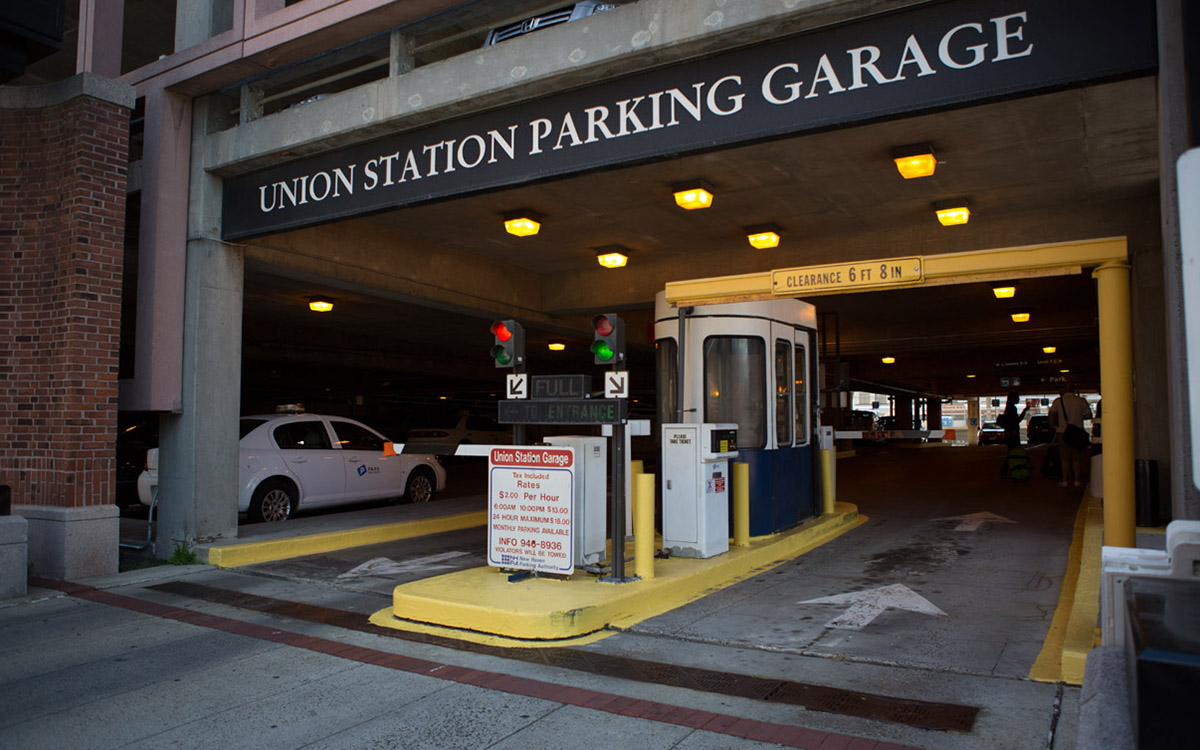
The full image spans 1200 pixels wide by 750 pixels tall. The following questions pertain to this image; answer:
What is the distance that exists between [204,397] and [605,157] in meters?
5.55

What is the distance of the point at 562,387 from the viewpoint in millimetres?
6973

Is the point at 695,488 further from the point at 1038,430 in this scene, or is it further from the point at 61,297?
the point at 1038,430

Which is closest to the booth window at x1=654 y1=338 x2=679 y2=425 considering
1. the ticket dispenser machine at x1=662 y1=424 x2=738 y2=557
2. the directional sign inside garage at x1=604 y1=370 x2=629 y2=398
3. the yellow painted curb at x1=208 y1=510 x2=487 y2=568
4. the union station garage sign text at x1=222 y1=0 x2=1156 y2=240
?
the ticket dispenser machine at x1=662 y1=424 x2=738 y2=557

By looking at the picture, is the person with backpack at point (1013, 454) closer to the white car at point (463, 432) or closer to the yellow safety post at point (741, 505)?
the yellow safety post at point (741, 505)

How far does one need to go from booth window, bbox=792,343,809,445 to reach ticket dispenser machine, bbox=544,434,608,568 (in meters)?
3.74

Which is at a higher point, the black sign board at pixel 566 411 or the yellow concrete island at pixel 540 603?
the black sign board at pixel 566 411

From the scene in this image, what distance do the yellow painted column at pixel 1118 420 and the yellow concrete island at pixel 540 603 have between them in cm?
332

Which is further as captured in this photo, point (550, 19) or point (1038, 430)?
point (1038, 430)

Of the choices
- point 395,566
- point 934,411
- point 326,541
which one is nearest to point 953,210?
point 395,566

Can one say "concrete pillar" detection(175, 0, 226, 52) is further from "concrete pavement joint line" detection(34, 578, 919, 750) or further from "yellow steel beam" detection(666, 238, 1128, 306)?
"yellow steel beam" detection(666, 238, 1128, 306)

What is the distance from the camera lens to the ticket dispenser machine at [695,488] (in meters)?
8.08

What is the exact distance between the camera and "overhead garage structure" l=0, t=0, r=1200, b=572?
18.1ft

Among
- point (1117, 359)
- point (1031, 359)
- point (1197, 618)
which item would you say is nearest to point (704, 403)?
point (1117, 359)

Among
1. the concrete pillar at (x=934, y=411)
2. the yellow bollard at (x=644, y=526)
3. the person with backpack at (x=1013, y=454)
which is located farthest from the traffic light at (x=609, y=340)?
the concrete pillar at (x=934, y=411)
